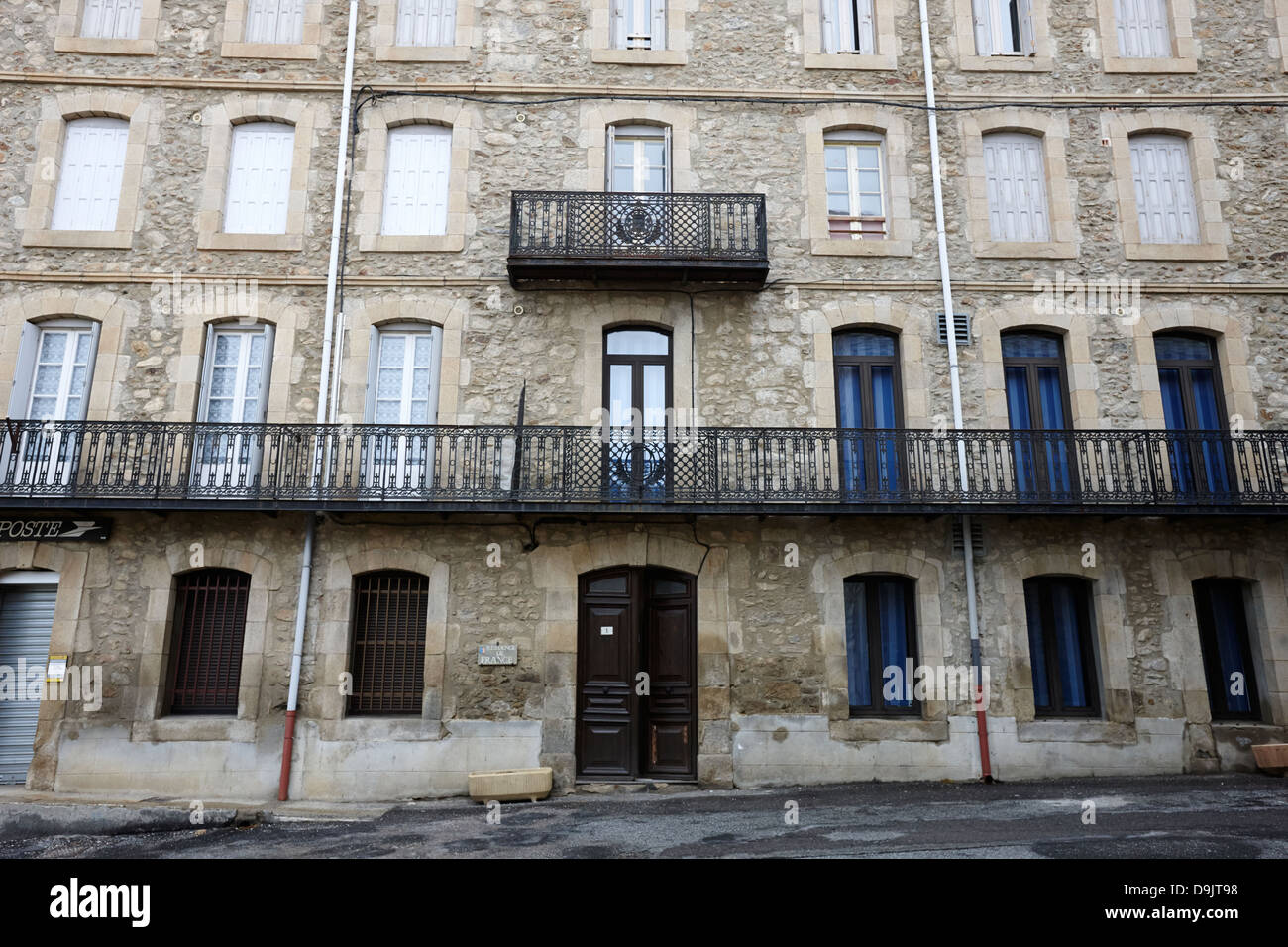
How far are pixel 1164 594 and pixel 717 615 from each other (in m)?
6.11

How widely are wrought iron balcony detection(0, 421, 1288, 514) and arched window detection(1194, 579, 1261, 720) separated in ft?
4.89

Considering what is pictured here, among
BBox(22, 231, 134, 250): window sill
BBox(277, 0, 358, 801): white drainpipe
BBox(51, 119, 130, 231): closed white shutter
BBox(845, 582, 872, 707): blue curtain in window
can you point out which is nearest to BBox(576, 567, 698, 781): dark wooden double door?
BBox(845, 582, 872, 707): blue curtain in window

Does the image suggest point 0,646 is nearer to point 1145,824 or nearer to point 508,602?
point 508,602

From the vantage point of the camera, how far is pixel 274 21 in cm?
1273

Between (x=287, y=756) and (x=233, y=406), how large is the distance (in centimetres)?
491

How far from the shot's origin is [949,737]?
34.9 feet

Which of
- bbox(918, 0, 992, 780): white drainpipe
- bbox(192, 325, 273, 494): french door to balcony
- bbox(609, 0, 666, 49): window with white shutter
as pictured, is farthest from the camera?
bbox(609, 0, 666, 49): window with white shutter

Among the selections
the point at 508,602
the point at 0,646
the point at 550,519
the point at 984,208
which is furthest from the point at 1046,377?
the point at 0,646

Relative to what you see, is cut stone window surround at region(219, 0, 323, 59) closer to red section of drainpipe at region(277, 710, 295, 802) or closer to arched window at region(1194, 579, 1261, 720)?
red section of drainpipe at region(277, 710, 295, 802)

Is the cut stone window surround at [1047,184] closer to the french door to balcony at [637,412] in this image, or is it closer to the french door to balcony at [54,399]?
the french door to balcony at [637,412]

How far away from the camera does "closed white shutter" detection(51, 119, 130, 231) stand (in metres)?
12.0

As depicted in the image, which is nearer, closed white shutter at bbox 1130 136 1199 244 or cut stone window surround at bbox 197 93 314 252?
cut stone window surround at bbox 197 93 314 252

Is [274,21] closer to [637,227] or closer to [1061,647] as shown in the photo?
[637,227]

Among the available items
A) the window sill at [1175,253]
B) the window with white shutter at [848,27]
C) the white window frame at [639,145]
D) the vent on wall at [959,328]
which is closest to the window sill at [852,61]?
the window with white shutter at [848,27]
